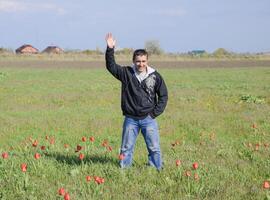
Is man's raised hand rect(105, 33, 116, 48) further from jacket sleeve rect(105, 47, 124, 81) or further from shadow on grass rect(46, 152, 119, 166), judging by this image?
shadow on grass rect(46, 152, 119, 166)

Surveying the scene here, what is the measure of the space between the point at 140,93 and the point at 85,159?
5.47 feet

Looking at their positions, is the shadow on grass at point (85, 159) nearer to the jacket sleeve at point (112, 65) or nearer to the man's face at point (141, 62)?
the jacket sleeve at point (112, 65)

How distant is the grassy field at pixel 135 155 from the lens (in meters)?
5.80

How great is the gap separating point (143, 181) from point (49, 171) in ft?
4.63

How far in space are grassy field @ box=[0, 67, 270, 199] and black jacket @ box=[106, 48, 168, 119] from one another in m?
0.86

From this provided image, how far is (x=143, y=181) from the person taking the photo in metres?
6.19

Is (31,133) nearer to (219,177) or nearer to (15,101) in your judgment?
(219,177)

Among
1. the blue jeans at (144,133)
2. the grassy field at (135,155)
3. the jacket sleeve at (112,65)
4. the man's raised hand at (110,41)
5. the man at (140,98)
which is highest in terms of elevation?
the man's raised hand at (110,41)

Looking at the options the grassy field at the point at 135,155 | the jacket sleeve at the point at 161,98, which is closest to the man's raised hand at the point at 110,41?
the jacket sleeve at the point at 161,98

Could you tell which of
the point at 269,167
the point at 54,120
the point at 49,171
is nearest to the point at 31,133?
the point at 54,120

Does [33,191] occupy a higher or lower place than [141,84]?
lower

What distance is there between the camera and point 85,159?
7.45 m

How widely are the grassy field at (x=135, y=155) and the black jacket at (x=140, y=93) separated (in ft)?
2.82

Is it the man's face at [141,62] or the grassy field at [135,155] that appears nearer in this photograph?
the grassy field at [135,155]
